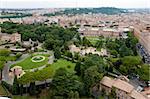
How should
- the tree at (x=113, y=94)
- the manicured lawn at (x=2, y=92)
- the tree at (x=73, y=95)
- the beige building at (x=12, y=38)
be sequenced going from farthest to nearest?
the beige building at (x=12, y=38), the manicured lawn at (x=2, y=92), the tree at (x=113, y=94), the tree at (x=73, y=95)

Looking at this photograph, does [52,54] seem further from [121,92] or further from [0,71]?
[121,92]

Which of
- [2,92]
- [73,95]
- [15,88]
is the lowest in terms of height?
[2,92]

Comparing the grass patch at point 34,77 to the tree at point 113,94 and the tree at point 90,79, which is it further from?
the tree at point 113,94

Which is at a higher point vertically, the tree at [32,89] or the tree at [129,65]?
the tree at [129,65]

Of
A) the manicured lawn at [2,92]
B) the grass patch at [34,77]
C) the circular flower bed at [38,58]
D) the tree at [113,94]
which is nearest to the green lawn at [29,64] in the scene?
the circular flower bed at [38,58]

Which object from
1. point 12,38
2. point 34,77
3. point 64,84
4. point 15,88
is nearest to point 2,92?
point 15,88

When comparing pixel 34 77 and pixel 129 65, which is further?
pixel 129 65

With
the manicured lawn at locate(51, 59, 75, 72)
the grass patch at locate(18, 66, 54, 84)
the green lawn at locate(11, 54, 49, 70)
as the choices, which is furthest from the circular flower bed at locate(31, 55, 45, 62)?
the grass patch at locate(18, 66, 54, 84)

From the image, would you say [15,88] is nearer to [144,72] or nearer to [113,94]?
[113,94]

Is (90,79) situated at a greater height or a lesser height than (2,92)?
greater

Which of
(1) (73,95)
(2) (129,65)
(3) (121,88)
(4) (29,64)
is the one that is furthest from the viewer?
(4) (29,64)

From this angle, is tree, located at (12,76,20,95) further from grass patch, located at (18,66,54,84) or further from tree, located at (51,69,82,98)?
tree, located at (51,69,82,98)
